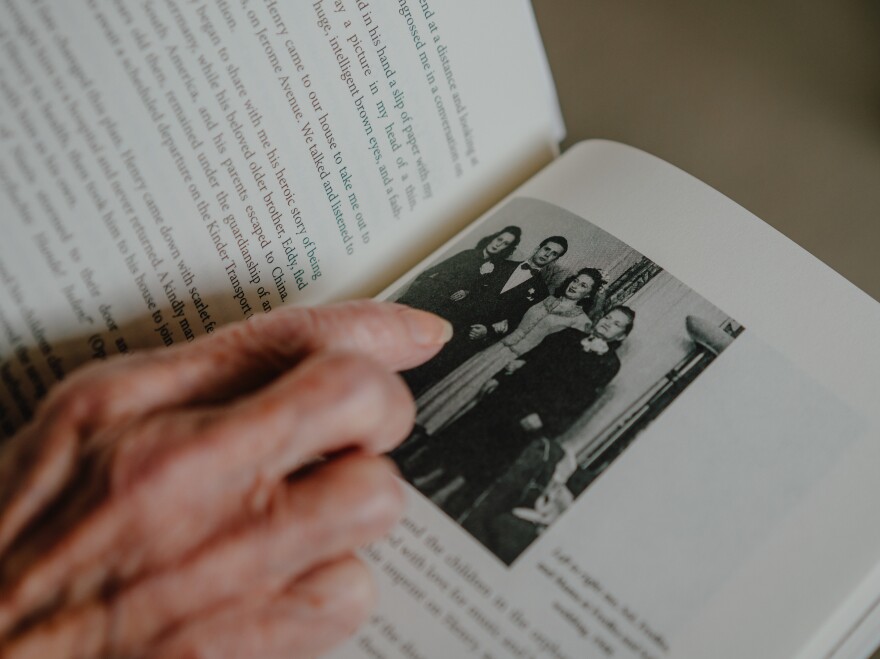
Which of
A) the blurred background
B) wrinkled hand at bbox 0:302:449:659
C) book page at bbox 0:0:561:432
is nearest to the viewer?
wrinkled hand at bbox 0:302:449:659

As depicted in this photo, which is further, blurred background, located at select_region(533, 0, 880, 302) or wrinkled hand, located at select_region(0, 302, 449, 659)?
blurred background, located at select_region(533, 0, 880, 302)

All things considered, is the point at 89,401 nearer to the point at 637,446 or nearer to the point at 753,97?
the point at 637,446

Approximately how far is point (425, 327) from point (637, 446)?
138mm

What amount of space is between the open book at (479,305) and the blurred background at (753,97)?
0.33 ft

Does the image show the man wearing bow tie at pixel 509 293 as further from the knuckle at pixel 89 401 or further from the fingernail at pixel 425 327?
the knuckle at pixel 89 401

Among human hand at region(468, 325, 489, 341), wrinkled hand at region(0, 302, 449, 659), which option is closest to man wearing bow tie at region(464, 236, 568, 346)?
human hand at region(468, 325, 489, 341)

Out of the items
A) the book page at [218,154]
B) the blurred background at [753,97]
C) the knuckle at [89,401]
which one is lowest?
the knuckle at [89,401]

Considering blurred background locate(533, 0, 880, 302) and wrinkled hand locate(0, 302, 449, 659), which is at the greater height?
blurred background locate(533, 0, 880, 302)

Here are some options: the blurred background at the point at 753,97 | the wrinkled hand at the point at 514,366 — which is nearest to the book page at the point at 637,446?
the wrinkled hand at the point at 514,366

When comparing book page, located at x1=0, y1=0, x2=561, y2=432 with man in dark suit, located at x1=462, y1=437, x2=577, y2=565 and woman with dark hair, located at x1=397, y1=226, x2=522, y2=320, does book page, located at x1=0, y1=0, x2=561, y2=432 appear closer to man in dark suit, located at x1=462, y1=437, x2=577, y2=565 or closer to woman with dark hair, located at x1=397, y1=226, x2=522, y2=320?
woman with dark hair, located at x1=397, y1=226, x2=522, y2=320

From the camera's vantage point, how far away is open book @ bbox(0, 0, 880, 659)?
1.36 feet

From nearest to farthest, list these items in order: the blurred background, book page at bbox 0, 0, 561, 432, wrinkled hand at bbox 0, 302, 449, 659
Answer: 1. wrinkled hand at bbox 0, 302, 449, 659
2. book page at bbox 0, 0, 561, 432
3. the blurred background

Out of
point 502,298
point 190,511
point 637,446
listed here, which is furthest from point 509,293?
point 190,511

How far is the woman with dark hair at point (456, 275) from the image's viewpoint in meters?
0.52
